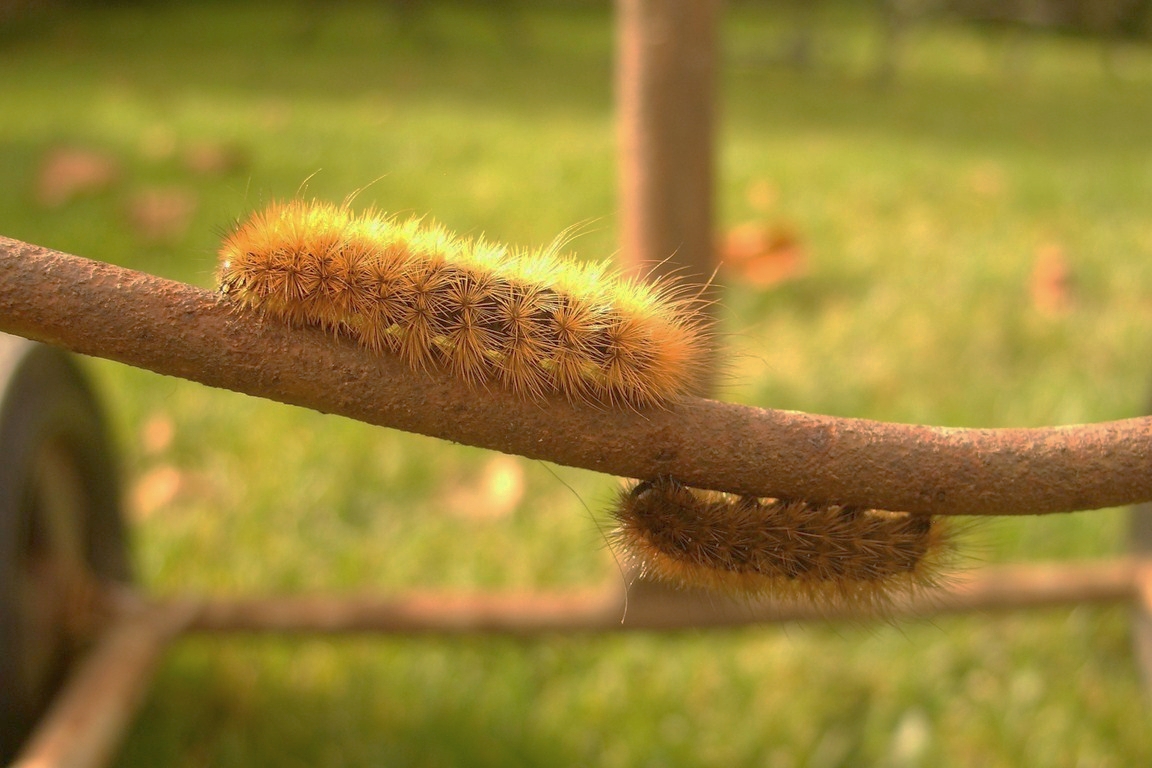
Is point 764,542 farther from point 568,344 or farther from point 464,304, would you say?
point 464,304

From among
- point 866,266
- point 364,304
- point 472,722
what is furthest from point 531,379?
point 866,266

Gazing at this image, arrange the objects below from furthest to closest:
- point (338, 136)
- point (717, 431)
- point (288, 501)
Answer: point (338, 136) < point (288, 501) < point (717, 431)

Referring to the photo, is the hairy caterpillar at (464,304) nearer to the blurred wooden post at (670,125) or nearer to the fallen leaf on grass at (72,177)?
the blurred wooden post at (670,125)

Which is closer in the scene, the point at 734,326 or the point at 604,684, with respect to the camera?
the point at 604,684

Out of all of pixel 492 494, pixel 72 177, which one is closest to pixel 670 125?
pixel 492 494

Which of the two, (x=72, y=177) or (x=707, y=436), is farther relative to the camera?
(x=72, y=177)

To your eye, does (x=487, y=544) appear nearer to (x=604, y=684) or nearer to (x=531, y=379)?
(x=604, y=684)
